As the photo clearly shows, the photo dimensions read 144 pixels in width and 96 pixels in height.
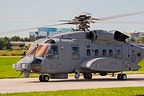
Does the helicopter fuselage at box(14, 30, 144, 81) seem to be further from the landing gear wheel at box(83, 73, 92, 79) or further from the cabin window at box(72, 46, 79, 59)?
the landing gear wheel at box(83, 73, 92, 79)

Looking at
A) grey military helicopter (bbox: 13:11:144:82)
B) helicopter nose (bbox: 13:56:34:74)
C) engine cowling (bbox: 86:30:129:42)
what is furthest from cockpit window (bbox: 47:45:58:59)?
engine cowling (bbox: 86:30:129:42)

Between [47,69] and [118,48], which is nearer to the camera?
[47,69]

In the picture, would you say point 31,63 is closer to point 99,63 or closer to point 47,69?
point 47,69

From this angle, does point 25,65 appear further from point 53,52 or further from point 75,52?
point 75,52

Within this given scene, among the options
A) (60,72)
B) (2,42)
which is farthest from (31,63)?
(2,42)

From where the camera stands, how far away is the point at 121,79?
2780 centimetres

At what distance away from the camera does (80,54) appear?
1057 inches

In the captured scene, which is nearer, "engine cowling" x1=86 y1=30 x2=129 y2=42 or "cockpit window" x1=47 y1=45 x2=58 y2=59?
"cockpit window" x1=47 y1=45 x2=58 y2=59

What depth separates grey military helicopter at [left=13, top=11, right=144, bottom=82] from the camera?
24984 mm

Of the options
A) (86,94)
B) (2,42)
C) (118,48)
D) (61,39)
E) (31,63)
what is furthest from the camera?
(2,42)

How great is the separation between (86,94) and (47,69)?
9130 millimetres

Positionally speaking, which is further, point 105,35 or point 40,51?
point 105,35

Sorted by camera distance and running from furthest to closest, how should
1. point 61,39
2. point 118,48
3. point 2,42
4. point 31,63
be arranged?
point 2,42 → point 118,48 → point 61,39 → point 31,63

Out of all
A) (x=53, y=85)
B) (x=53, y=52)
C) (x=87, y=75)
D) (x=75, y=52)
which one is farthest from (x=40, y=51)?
(x=87, y=75)
